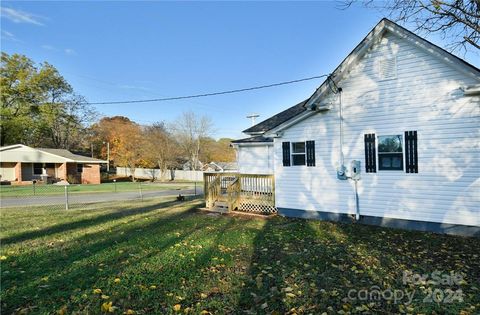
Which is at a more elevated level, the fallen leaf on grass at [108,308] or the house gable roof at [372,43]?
the house gable roof at [372,43]

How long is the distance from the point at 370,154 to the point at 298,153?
260 cm

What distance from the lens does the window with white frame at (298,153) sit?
11200mm

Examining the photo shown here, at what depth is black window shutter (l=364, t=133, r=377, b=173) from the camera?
9.60 metres

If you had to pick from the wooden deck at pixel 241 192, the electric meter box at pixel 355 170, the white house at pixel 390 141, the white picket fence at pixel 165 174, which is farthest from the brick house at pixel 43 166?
the electric meter box at pixel 355 170

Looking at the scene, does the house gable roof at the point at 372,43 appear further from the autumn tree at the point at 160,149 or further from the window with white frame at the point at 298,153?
the autumn tree at the point at 160,149

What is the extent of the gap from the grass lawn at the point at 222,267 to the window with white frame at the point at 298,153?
103 inches

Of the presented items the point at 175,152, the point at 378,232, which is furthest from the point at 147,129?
the point at 378,232

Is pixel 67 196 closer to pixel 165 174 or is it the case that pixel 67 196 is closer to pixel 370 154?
pixel 370 154

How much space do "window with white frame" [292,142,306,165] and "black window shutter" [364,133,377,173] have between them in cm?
225

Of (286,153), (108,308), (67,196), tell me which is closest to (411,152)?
(286,153)

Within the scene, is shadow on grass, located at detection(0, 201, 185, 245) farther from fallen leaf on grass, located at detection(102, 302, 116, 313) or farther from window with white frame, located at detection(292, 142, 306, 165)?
window with white frame, located at detection(292, 142, 306, 165)

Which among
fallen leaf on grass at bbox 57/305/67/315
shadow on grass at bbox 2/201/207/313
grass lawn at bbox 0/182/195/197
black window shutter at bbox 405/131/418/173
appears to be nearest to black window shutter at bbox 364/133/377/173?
black window shutter at bbox 405/131/418/173

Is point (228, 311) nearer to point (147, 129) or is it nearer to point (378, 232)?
point (378, 232)

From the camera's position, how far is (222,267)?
18.5ft
